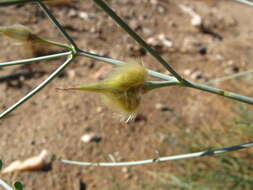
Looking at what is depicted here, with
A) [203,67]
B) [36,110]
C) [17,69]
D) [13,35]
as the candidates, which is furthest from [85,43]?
[13,35]

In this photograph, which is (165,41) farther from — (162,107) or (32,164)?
(32,164)

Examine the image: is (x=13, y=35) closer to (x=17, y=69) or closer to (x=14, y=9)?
(x=17, y=69)

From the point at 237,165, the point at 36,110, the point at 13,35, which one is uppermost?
the point at 13,35

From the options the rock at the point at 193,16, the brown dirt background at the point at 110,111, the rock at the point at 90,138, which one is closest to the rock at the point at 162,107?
the brown dirt background at the point at 110,111

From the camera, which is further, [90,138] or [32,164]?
[90,138]

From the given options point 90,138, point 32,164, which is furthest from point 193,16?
point 32,164

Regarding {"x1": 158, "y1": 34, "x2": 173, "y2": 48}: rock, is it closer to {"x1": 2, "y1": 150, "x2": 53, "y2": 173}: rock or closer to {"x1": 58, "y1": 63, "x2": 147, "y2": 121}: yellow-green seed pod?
{"x1": 2, "y1": 150, "x2": 53, "y2": 173}: rock
